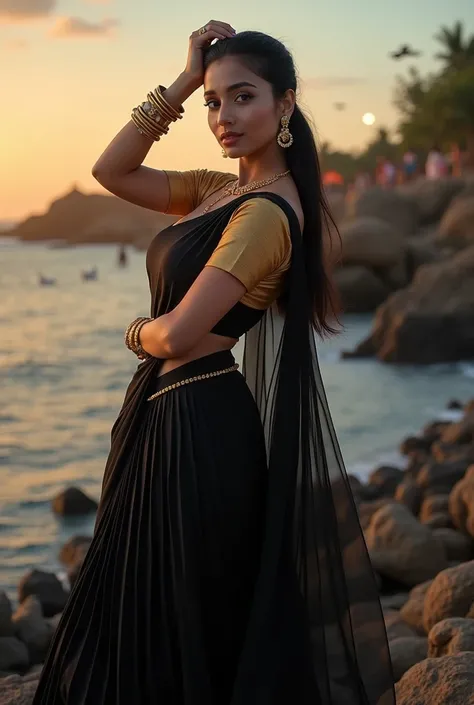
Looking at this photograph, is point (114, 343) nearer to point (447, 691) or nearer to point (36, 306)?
point (36, 306)

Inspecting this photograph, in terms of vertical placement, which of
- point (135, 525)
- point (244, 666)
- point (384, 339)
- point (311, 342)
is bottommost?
point (244, 666)

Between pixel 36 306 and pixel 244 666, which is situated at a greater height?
pixel 36 306

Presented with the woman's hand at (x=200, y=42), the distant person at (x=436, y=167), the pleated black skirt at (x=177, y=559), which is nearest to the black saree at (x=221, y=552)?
the pleated black skirt at (x=177, y=559)

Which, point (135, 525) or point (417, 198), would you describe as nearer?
point (135, 525)

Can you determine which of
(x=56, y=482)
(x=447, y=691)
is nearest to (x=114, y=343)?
(x=56, y=482)

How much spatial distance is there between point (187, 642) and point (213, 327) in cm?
77

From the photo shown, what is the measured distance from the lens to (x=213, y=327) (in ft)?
8.59

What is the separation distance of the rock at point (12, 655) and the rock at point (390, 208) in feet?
69.2

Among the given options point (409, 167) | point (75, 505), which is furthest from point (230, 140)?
point (409, 167)

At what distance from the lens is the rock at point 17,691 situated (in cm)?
309

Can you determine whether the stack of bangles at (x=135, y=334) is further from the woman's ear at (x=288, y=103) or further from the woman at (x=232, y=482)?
the woman's ear at (x=288, y=103)

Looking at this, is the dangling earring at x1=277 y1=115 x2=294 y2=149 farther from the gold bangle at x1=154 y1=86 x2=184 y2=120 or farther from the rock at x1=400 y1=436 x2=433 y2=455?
the rock at x1=400 y1=436 x2=433 y2=455

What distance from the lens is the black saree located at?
2.57 meters

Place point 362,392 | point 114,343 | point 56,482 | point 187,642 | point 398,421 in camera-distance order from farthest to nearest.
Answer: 1. point 114,343
2. point 362,392
3. point 398,421
4. point 56,482
5. point 187,642
